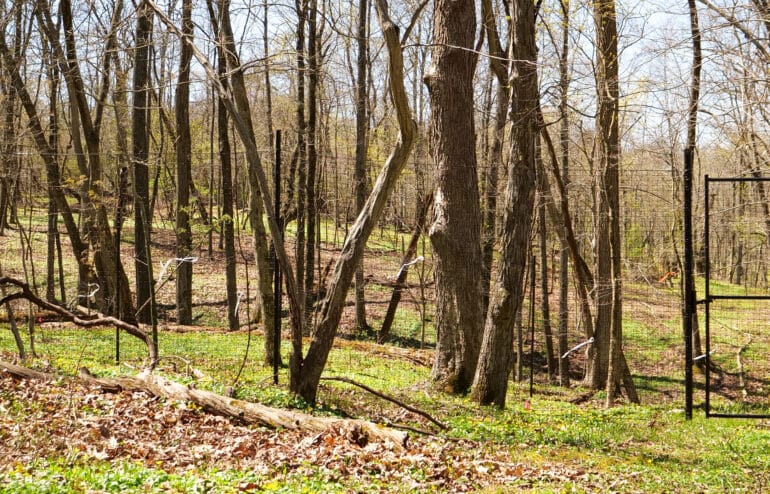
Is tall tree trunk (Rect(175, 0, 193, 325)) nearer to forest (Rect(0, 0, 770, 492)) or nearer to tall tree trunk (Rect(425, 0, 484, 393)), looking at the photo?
forest (Rect(0, 0, 770, 492))

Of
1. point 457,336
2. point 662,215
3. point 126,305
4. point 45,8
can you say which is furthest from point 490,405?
point 45,8

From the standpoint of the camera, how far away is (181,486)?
4766 millimetres

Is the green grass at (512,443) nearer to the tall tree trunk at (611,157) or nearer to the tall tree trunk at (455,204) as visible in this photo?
the tall tree trunk at (455,204)

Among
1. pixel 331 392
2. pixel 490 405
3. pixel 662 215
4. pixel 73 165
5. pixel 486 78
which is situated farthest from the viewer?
pixel 73 165

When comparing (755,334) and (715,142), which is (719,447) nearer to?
(715,142)

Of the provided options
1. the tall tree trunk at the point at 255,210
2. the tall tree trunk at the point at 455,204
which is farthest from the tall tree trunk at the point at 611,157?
the tall tree trunk at the point at 255,210

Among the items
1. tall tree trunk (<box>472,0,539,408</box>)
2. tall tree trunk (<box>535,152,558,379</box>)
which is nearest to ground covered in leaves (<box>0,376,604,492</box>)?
tall tree trunk (<box>472,0,539,408</box>)

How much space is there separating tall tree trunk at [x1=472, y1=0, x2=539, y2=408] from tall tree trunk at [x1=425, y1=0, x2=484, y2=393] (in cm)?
96

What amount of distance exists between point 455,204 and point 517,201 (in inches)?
51.1

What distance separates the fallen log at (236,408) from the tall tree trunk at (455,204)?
10.0ft

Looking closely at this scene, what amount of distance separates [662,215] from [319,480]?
13786 millimetres

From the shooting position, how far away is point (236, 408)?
6957 millimetres

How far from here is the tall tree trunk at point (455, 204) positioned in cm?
952

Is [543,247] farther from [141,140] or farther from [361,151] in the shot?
[141,140]
